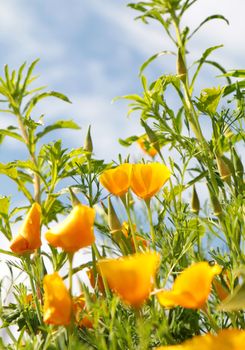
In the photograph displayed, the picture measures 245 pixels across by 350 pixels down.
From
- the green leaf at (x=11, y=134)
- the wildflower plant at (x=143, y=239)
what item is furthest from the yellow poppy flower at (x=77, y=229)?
the green leaf at (x=11, y=134)

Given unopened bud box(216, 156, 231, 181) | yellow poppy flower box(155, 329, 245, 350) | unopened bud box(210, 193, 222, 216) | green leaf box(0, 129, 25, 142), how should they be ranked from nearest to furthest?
yellow poppy flower box(155, 329, 245, 350) < unopened bud box(210, 193, 222, 216) < unopened bud box(216, 156, 231, 181) < green leaf box(0, 129, 25, 142)

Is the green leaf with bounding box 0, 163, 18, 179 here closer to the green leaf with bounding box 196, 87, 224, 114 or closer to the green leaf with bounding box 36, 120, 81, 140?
the green leaf with bounding box 36, 120, 81, 140

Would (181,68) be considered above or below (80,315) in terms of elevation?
above

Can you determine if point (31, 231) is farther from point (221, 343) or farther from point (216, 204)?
point (221, 343)

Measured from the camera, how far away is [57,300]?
2.78 ft

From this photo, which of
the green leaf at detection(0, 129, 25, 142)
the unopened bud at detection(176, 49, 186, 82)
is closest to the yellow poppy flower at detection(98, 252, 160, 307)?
the unopened bud at detection(176, 49, 186, 82)

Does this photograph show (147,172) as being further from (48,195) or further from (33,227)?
(48,195)

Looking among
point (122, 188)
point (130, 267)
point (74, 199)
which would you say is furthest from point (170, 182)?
point (130, 267)

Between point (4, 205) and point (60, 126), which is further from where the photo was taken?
point (60, 126)

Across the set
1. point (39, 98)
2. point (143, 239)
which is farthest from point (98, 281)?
point (39, 98)

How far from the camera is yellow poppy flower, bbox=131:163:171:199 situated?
43.4 inches

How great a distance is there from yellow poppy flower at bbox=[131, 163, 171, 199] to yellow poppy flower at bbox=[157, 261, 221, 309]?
14.2 inches

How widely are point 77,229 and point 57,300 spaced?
0.35 ft

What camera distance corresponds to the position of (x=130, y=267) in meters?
0.71
